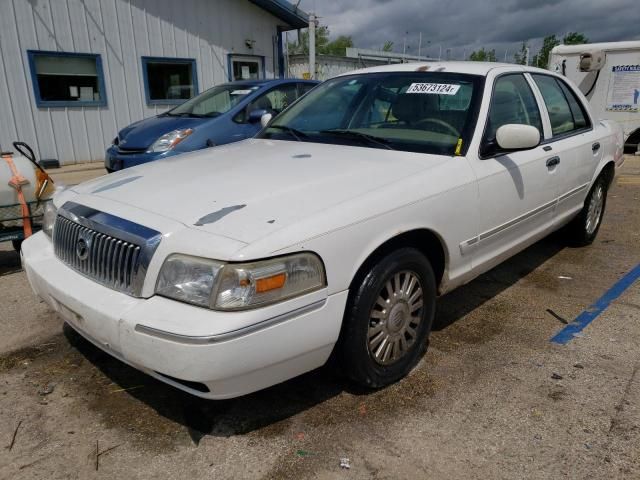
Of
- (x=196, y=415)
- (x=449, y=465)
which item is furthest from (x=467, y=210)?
(x=196, y=415)

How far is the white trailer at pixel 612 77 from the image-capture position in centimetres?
1131

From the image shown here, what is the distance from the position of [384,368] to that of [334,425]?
41cm

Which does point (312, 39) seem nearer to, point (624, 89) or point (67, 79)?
point (67, 79)

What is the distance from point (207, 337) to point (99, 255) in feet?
2.63

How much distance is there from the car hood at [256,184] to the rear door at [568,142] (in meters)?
1.62

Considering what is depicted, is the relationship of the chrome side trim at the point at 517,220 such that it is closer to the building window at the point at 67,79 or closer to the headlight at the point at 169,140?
the headlight at the point at 169,140

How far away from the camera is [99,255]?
244 centimetres

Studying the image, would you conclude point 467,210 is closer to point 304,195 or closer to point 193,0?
point 304,195

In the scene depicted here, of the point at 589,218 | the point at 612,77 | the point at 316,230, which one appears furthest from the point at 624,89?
the point at 316,230

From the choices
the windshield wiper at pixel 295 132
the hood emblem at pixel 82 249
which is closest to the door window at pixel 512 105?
the windshield wiper at pixel 295 132

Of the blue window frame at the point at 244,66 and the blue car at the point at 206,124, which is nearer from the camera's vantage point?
the blue car at the point at 206,124

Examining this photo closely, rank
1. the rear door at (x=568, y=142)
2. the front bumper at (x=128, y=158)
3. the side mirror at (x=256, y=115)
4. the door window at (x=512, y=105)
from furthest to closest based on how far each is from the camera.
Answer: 1. the side mirror at (x=256, y=115)
2. the front bumper at (x=128, y=158)
3. the rear door at (x=568, y=142)
4. the door window at (x=512, y=105)

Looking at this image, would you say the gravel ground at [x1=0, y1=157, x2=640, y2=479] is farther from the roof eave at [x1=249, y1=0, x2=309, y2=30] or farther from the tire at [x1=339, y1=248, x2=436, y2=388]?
the roof eave at [x1=249, y1=0, x2=309, y2=30]

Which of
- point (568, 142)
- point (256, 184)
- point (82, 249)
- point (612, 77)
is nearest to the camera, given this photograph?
point (82, 249)
